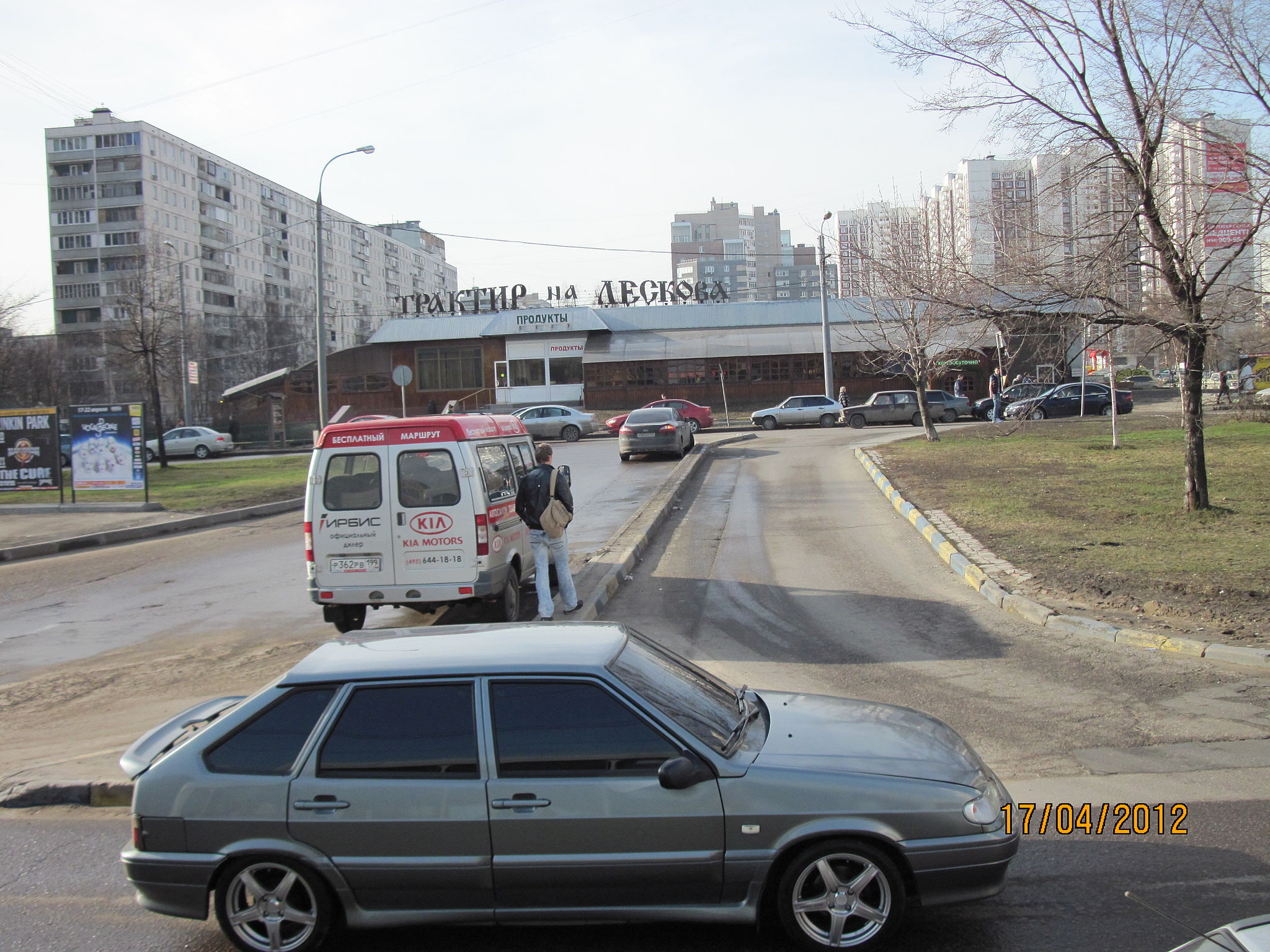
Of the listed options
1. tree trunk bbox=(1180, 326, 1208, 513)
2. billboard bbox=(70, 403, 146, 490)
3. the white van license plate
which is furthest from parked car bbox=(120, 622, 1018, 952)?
billboard bbox=(70, 403, 146, 490)

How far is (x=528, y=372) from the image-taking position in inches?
2186

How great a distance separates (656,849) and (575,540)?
1106cm

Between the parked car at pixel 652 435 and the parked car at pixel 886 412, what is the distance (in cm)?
1365

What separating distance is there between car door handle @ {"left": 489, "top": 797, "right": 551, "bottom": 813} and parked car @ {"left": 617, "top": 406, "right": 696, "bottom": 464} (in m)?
22.5

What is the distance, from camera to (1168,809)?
16.1ft

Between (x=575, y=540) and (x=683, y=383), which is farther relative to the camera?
(x=683, y=383)

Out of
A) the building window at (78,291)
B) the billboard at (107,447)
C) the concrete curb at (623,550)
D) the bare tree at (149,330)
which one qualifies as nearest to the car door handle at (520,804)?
the concrete curb at (623,550)

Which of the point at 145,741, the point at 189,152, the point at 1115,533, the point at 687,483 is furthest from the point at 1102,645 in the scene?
the point at 189,152

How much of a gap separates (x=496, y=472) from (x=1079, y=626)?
5.81 metres

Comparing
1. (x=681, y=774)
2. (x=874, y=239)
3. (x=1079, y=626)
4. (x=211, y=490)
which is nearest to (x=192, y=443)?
(x=211, y=490)

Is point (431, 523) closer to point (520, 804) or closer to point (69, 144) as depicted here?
point (520, 804)

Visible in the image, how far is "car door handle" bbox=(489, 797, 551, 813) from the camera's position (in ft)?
12.0

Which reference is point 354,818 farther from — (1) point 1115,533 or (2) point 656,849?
(1) point 1115,533

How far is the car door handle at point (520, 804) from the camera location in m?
3.67
